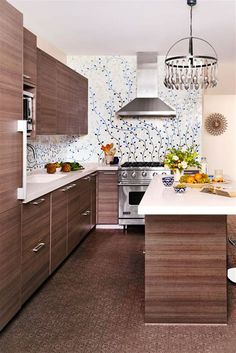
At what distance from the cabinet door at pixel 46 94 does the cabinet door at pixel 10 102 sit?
52.4 inches

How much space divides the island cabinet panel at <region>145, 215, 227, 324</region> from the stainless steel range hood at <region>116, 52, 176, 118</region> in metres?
3.78

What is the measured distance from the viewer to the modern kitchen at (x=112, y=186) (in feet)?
9.50

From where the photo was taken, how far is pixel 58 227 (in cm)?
425

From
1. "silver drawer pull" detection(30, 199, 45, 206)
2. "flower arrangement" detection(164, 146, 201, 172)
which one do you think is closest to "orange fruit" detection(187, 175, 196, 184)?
"flower arrangement" detection(164, 146, 201, 172)

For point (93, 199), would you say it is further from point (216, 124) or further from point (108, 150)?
point (216, 124)

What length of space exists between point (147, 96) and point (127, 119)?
1.55 ft

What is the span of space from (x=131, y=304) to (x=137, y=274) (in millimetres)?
788

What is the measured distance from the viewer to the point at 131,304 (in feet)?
11.3

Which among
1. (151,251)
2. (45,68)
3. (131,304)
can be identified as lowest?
(131,304)

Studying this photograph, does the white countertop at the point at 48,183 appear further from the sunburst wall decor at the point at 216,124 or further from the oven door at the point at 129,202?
the sunburst wall decor at the point at 216,124

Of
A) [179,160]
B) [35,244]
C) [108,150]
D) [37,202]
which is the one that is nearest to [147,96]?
[108,150]

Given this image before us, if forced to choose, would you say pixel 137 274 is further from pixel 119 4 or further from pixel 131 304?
pixel 119 4

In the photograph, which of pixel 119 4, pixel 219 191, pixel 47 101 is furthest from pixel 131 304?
pixel 119 4

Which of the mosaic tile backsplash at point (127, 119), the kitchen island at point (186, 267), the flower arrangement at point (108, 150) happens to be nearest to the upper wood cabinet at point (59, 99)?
the mosaic tile backsplash at point (127, 119)
